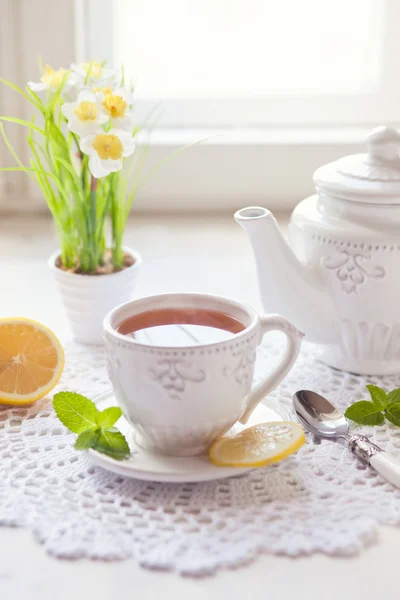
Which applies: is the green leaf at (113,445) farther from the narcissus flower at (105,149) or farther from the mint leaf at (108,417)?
the narcissus flower at (105,149)

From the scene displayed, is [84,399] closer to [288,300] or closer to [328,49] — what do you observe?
[288,300]

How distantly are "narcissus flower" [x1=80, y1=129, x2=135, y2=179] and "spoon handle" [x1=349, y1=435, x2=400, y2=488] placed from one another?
0.33m

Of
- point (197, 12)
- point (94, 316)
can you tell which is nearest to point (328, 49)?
point (197, 12)

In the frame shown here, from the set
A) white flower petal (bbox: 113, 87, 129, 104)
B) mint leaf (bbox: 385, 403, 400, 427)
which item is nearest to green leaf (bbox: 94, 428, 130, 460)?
mint leaf (bbox: 385, 403, 400, 427)

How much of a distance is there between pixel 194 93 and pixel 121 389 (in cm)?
89

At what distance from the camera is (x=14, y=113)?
123 centimetres

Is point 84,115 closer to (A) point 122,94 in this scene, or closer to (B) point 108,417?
(A) point 122,94

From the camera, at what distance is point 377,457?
59 cm

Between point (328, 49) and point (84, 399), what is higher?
point (328, 49)

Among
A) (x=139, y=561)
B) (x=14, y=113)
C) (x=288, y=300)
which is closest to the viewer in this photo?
(x=139, y=561)

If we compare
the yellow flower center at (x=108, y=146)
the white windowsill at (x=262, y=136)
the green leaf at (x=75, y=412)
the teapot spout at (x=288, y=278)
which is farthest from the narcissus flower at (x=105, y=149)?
the white windowsill at (x=262, y=136)

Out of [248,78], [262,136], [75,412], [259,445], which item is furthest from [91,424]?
[248,78]

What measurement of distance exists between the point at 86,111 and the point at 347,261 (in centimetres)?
28

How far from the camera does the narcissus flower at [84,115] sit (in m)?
0.75
